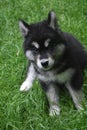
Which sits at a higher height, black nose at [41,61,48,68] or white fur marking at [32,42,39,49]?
white fur marking at [32,42,39,49]

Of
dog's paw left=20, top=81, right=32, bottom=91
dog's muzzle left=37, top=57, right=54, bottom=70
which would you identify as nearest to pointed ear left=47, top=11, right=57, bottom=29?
dog's muzzle left=37, top=57, right=54, bottom=70

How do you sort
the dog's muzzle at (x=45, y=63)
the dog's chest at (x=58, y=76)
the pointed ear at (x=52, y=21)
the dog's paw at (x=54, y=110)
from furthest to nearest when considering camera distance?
the dog's paw at (x=54, y=110)
the dog's chest at (x=58, y=76)
the pointed ear at (x=52, y=21)
the dog's muzzle at (x=45, y=63)

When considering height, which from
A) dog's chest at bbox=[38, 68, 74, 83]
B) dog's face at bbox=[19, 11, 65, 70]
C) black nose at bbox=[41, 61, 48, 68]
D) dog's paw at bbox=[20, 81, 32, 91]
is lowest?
dog's paw at bbox=[20, 81, 32, 91]

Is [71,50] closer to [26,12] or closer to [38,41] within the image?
[38,41]

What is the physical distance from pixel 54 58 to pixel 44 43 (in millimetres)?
208

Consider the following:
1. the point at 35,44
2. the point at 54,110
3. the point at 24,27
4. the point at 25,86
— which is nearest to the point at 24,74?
the point at 25,86

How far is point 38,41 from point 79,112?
0.83m

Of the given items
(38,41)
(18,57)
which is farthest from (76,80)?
(18,57)

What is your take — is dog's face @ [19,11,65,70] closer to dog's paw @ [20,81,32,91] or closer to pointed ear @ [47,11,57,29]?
pointed ear @ [47,11,57,29]

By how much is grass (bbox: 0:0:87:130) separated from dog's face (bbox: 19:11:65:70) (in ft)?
1.77

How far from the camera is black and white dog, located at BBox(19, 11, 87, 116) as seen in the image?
4805 millimetres

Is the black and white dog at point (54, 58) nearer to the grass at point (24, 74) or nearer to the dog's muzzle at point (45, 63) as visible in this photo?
the dog's muzzle at point (45, 63)

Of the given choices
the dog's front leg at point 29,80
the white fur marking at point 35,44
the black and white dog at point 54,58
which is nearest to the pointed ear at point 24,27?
the black and white dog at point 54,58

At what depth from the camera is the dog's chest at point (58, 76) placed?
5.03 meters
